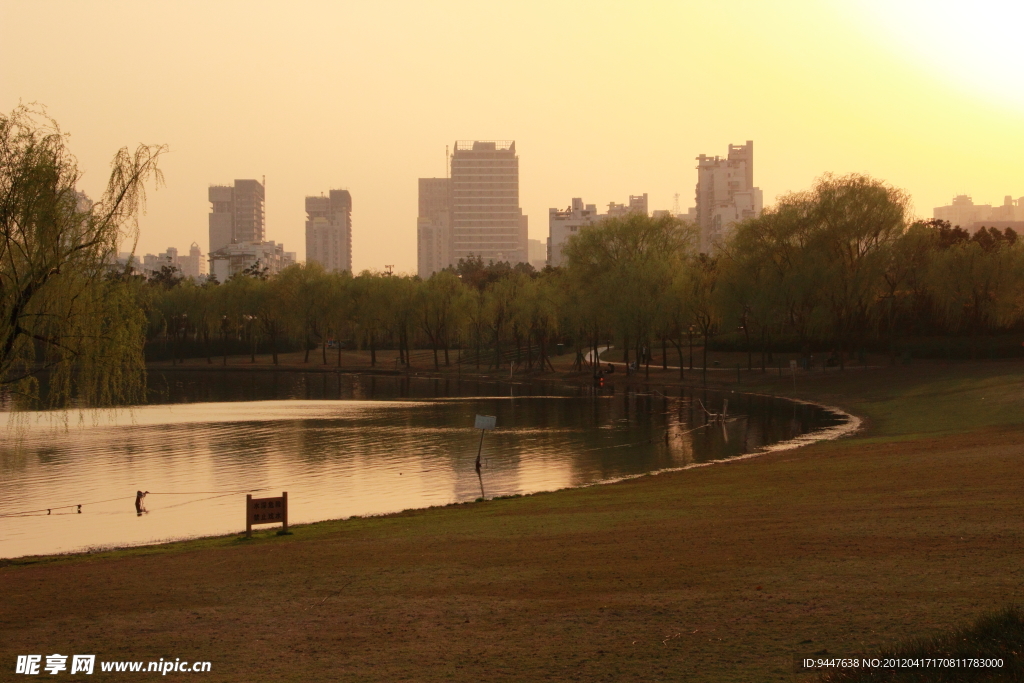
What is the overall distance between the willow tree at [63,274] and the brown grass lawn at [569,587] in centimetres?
437

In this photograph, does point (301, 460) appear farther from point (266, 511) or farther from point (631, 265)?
point (631, 265)

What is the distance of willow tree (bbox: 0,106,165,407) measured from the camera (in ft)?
60.3

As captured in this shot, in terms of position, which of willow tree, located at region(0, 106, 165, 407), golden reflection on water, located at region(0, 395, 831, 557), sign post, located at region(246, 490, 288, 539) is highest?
willow tree, located at region(0, 106, 165, 407)

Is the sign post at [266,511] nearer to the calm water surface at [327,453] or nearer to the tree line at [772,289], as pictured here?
the calm water surface at [327,453]

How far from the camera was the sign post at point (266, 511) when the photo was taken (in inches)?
893

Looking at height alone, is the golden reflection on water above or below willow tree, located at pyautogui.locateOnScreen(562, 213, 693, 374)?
below

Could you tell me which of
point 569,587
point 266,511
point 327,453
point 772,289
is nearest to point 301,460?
point 327,453

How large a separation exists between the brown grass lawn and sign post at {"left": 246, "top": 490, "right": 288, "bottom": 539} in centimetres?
43

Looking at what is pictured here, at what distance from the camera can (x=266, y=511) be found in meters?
22.9

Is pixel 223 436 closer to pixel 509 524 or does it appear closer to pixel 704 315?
pixel 509 524

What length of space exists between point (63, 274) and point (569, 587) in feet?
41.3

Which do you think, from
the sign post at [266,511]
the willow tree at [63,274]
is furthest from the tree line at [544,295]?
the sign post at [266,511]

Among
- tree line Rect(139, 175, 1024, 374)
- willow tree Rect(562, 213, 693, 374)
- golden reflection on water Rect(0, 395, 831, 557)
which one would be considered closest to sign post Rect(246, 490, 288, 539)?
golden reflection on water Rect(0, 395, 831, 557)

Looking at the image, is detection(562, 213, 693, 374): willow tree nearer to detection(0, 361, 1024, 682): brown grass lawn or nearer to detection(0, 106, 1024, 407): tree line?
detection(0, 106, 1024, 407): tree line
